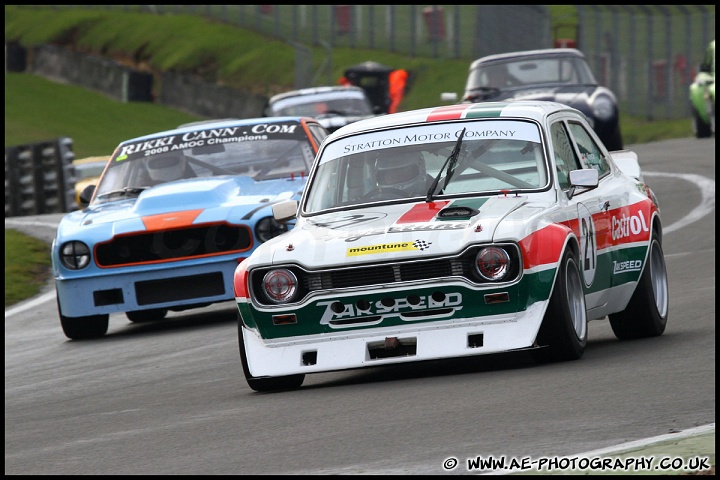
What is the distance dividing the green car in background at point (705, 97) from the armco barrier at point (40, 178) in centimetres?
1095

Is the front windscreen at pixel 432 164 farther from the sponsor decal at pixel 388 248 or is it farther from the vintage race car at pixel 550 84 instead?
the vintage race car at pixel 550 84

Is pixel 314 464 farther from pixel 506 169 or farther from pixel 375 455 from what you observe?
pixel 506 169

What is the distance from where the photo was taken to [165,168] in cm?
1270

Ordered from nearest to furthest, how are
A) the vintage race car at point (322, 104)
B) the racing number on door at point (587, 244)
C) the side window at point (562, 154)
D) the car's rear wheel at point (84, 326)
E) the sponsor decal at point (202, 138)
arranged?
the racing number on door at point (587, 244) → the side window at point (562, 154) → the car's rear wheel at point (84, 326) → the sponsor decal at point (202, 138) → the vintage race car at point (322, 104)

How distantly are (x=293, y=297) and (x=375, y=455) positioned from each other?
2.11 meters

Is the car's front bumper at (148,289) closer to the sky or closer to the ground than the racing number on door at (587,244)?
closer to the ground

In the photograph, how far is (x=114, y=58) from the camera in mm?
63969

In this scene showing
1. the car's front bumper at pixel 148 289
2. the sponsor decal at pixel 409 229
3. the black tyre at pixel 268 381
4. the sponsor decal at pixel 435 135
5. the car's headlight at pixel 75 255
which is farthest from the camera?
the car's headlight at pixel 75 255

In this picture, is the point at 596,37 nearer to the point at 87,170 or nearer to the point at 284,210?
the point at 87,170

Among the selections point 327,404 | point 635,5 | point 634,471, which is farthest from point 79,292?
point 635,5

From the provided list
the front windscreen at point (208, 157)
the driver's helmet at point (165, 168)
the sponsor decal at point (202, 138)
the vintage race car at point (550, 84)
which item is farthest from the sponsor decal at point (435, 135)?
the vintage race car at point (550, 84)

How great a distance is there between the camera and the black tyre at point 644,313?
890cm

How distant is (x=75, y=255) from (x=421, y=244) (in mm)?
4597

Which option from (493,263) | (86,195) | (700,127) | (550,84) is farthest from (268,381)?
(700,127)
